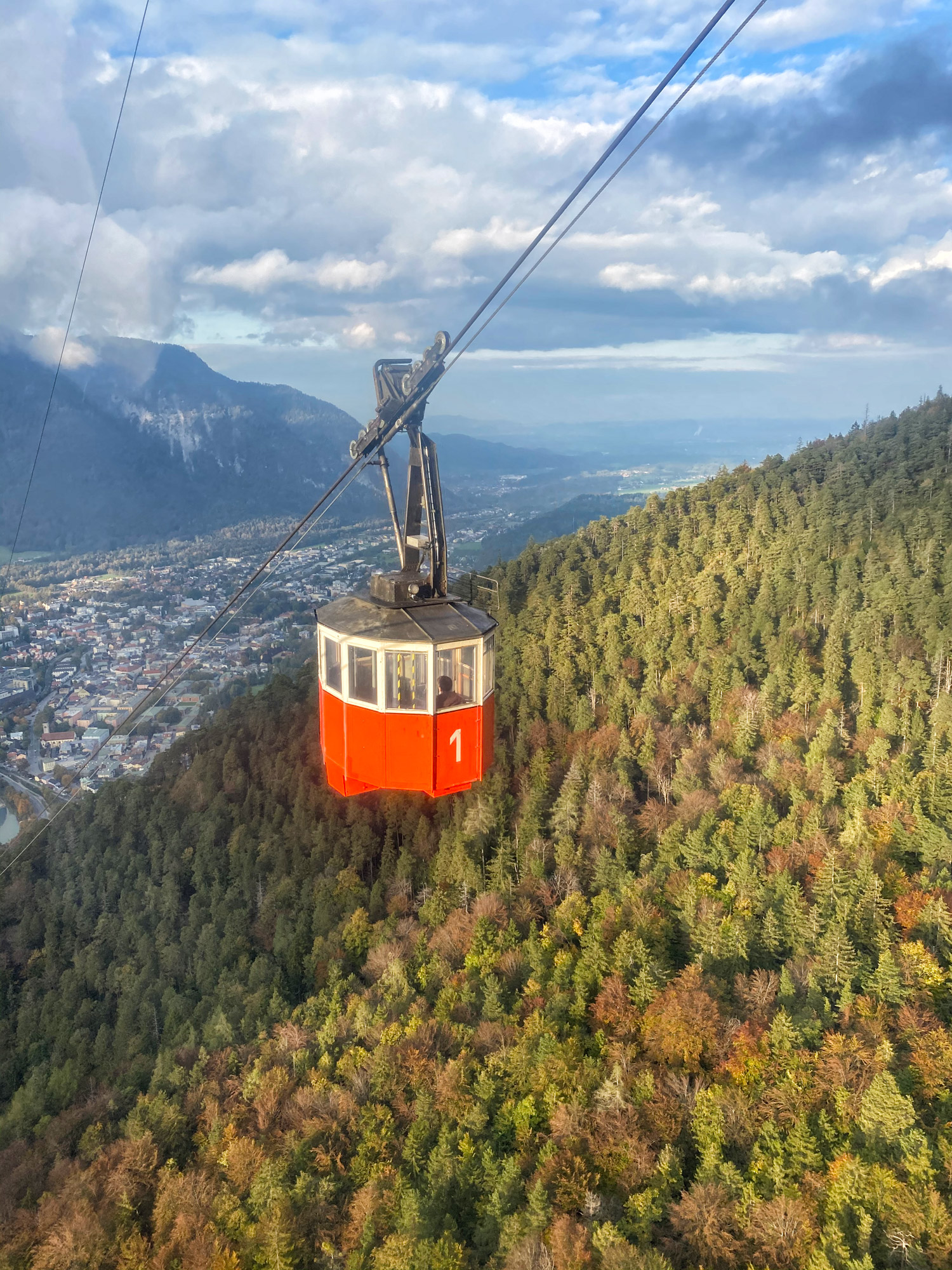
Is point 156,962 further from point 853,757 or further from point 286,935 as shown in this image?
point 853,757

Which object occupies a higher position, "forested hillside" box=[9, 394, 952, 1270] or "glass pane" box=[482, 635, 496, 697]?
"glass pane" box=[482, 635, 496, 697]

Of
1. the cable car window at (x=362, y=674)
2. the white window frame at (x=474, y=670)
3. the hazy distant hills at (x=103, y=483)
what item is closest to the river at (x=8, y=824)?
the cable car window at (x=362, y=674)

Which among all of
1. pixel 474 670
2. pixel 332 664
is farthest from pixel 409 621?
pixel 332 664

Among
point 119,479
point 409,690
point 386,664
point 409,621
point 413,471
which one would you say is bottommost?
point 409,690

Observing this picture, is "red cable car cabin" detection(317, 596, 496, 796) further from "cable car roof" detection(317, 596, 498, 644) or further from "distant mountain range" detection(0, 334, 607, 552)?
"distant mountain range" detection(0, 334, 607, 552)

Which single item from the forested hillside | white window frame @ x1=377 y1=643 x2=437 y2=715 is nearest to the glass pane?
white window frame @ x1=377 y1=643 x2=437 y2=715

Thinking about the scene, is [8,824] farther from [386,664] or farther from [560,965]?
[386,664]
